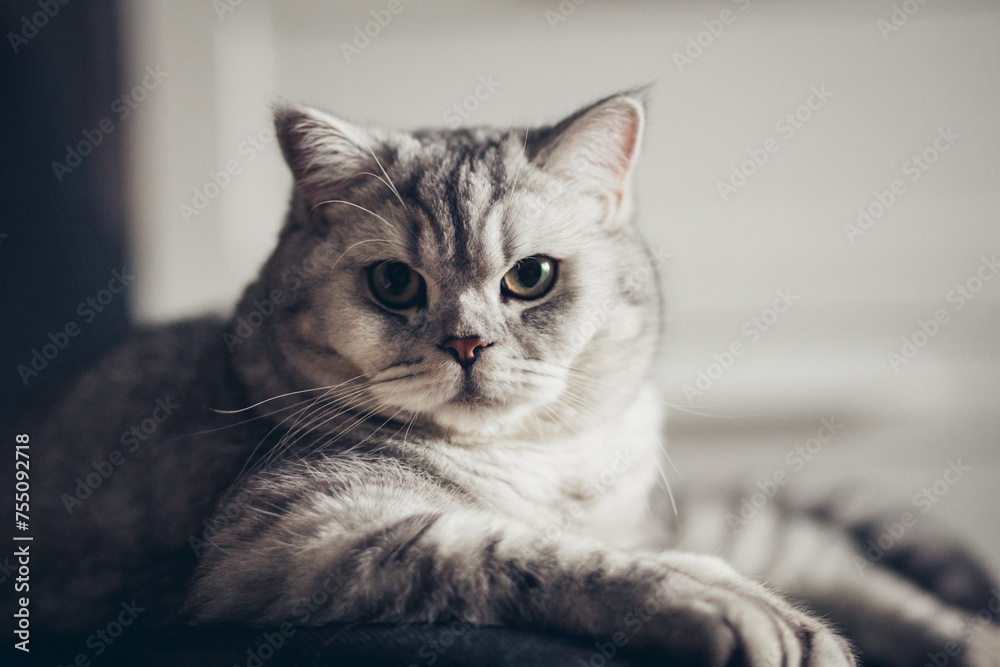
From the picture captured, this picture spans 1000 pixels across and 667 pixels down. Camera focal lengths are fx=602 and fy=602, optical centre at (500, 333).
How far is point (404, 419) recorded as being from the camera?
1.04m

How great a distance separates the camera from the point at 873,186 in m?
2.09

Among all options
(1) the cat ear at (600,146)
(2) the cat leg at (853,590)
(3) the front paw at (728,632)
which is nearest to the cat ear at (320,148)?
(1) the cat ear at (600,146)

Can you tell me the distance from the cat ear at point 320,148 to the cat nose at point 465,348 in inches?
15.4

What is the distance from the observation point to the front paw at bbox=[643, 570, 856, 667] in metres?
0.62

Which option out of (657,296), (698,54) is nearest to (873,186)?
(698,54)

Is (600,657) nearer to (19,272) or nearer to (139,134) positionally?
(19,272)

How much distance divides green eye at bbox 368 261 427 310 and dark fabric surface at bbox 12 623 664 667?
512 millimetres

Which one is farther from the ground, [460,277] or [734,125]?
[734,125]

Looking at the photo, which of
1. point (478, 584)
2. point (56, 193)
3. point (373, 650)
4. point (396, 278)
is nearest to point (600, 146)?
point (396, 278)

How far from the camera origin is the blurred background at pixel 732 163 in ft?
6.40

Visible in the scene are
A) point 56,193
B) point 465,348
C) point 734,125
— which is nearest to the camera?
point 465,348

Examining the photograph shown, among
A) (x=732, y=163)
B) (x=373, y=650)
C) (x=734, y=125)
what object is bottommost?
(x=373, y=650)

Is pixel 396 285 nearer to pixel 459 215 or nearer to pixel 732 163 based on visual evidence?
pixel 459 215

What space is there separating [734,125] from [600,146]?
1187 mm
